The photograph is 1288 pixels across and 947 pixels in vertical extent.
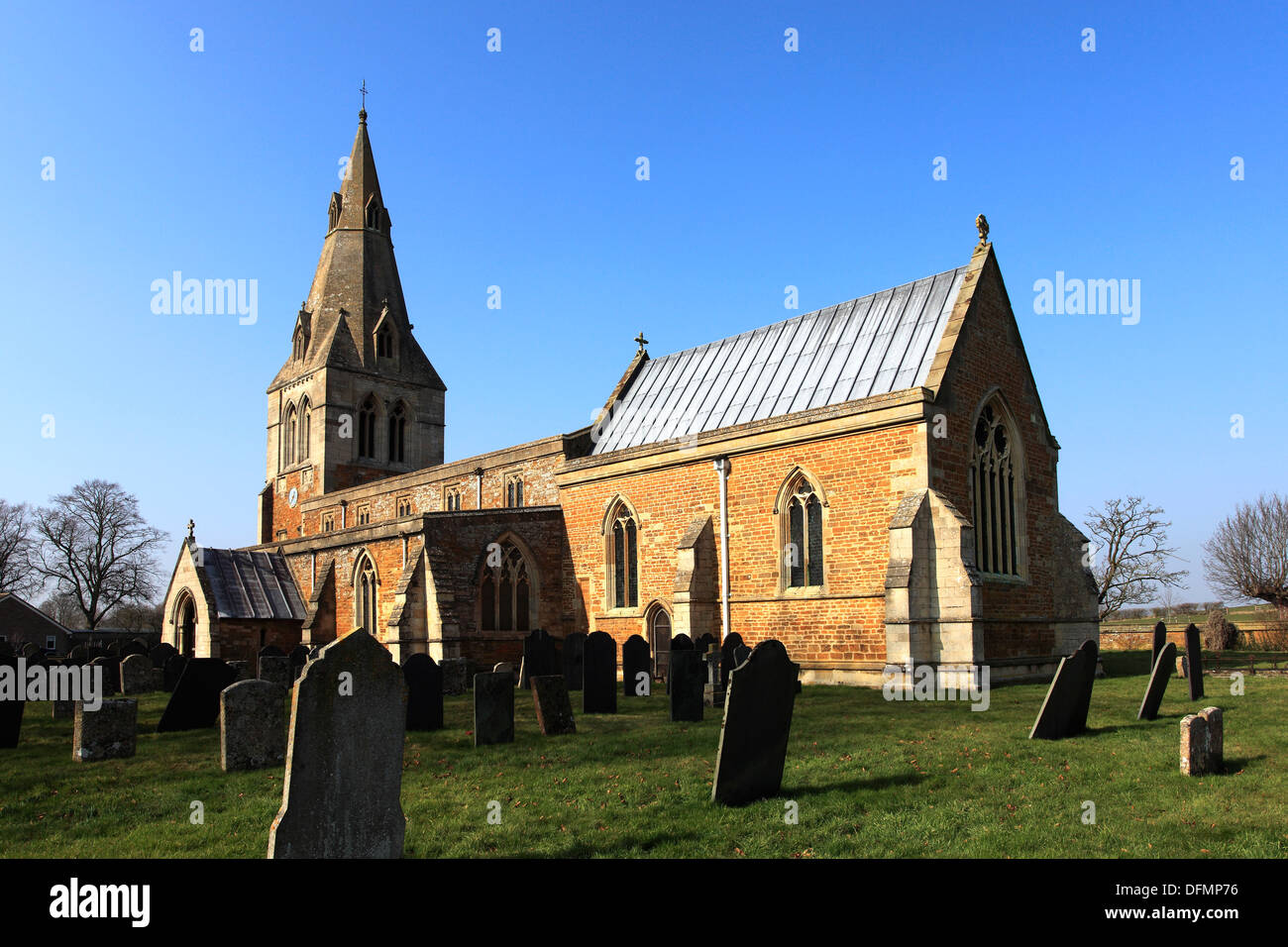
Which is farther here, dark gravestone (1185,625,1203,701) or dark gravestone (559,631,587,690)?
dark gravestone (559,631,587,690)

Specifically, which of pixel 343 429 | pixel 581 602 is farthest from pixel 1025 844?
pixel 343 429

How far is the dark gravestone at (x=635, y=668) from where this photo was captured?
17.7 meters

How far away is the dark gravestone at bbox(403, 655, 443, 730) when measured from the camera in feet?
42.3

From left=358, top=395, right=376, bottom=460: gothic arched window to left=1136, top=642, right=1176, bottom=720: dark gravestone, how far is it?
37.7 meters

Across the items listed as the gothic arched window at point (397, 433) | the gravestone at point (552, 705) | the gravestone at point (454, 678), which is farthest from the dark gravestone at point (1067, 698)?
the gothic arched window at point (397, 433)

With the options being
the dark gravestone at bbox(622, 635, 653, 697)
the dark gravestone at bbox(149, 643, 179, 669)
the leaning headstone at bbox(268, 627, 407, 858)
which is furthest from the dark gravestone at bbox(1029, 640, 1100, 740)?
the dark gravestone at bbox(149, 643, 179, 669)

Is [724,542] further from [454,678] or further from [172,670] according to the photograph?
[172,670]

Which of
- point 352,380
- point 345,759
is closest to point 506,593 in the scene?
point 345,759

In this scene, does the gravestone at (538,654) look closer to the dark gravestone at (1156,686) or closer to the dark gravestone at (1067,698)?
the dark gravestone at (1067,698)

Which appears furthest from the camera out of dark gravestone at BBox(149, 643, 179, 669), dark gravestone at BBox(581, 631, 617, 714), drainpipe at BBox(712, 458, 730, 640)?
dark gravestone at BBox(149, 643, 179, 669)

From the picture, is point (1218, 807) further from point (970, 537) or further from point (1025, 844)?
point (970, 537)

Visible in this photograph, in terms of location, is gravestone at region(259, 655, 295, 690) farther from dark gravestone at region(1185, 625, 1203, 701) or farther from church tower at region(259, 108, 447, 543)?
church tower at region(259, 108, 447, 543)

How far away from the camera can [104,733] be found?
11.1 m
